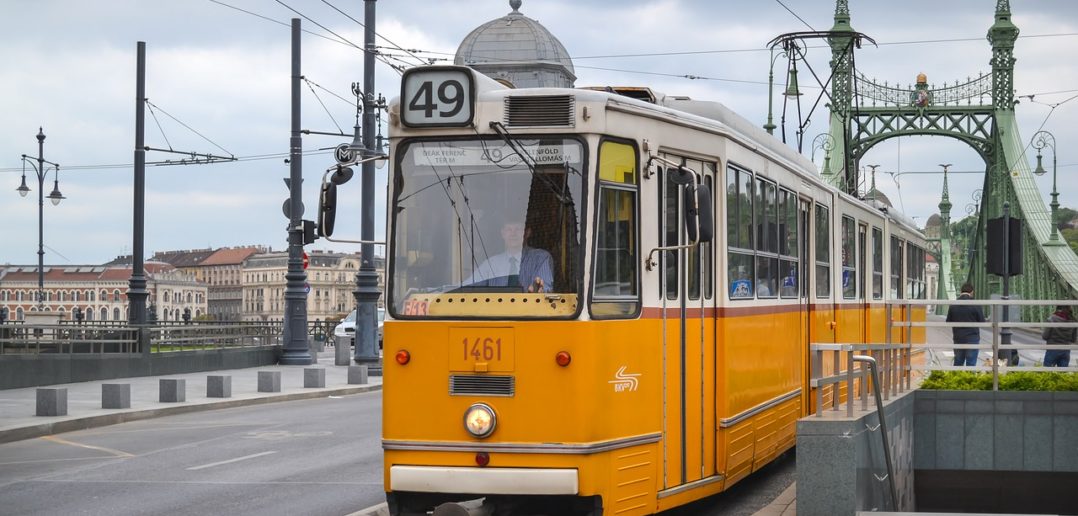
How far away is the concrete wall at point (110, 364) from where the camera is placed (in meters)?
25.7

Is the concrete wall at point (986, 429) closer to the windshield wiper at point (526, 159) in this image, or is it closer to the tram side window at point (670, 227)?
the tram side window at point (670, 227)

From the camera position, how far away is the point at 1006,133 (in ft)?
242

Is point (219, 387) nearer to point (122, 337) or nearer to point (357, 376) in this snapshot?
point (357, 376)

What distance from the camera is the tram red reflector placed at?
329 inches

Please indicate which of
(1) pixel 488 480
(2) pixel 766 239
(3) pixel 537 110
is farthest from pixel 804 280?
(1) pixel 488 480

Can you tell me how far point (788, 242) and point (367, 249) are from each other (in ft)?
66.7

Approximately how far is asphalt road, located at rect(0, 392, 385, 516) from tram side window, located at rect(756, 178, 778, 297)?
3.71 meters

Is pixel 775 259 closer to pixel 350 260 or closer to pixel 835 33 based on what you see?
pixel 835 33

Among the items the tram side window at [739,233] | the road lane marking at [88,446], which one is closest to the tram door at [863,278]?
the tram side window at [739,233]

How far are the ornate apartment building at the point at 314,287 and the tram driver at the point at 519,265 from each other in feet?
575

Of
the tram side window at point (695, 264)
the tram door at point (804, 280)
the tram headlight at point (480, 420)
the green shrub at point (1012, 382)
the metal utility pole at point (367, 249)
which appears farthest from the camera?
the metal utility pole at point (367, 249)

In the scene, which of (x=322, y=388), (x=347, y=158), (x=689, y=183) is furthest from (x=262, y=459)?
(x=322, y=388)

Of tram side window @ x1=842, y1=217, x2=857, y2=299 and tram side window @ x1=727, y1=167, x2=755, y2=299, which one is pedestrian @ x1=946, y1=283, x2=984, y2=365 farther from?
tram side window @ x1=727, y1=167, x2=755, y2=299

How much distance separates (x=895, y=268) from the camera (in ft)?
67.3
